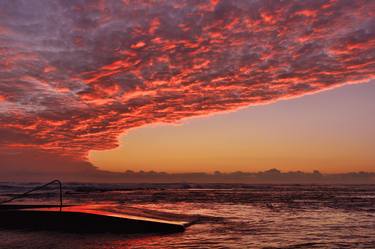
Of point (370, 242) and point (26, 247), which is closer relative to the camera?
point (26, 247)

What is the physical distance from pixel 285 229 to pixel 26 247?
39.4 feet

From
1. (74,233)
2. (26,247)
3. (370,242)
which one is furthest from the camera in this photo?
(74,233)

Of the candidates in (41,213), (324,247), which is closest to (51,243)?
(41,213)

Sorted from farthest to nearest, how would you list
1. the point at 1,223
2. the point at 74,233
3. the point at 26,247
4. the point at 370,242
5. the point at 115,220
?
the point at 1,223 → the point at 115,220 → the point at 74,233 → the point at 370,242 → the point at 26,247

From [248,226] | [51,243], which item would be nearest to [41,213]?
[51,243]

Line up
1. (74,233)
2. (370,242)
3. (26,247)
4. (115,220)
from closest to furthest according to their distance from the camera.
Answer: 1. (26,247)
2. (370,242)
3. (74,233)
4. (115,220)

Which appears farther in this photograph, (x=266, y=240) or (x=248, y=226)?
(x=248, y=226)

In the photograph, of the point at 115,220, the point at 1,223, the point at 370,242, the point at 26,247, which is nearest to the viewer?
the point at 26,247

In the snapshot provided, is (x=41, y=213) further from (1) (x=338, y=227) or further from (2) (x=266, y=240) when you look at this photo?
(1) (x=338, y=227)

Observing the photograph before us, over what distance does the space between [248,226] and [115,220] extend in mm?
7267

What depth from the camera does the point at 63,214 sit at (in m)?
18.2

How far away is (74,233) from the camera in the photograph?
53.9 feet

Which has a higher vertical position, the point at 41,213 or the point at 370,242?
the point at 41,213

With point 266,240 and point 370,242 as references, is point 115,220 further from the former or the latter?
point 370,242
